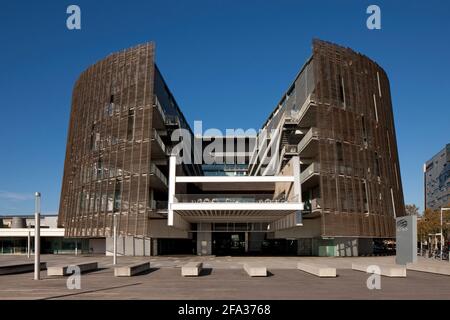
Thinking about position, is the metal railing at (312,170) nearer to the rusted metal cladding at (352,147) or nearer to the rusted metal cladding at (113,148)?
the rusted metal cladding at (352,147)

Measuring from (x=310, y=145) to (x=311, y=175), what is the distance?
361cm

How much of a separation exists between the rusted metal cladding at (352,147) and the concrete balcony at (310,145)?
1.98 feet

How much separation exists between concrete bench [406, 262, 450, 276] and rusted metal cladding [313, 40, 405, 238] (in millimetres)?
19987

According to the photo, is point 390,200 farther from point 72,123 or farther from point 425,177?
point 425,177

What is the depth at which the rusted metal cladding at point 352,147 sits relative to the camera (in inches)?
1927

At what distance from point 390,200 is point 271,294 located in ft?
149

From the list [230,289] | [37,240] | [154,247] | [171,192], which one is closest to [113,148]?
[171,192]

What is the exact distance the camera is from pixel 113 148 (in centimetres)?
5394

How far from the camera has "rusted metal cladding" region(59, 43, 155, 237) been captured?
5084 cm

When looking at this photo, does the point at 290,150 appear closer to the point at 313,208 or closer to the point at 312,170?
the point at 312,170

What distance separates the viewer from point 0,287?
17750 mm

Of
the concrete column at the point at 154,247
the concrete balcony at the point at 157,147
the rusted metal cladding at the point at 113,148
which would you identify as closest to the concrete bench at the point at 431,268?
the rusted metal cladding at the point at 113,148

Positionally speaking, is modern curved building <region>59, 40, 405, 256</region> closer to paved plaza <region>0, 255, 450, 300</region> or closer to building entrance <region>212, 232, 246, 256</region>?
building entrance <region>212, 232, 246, 256</region>
